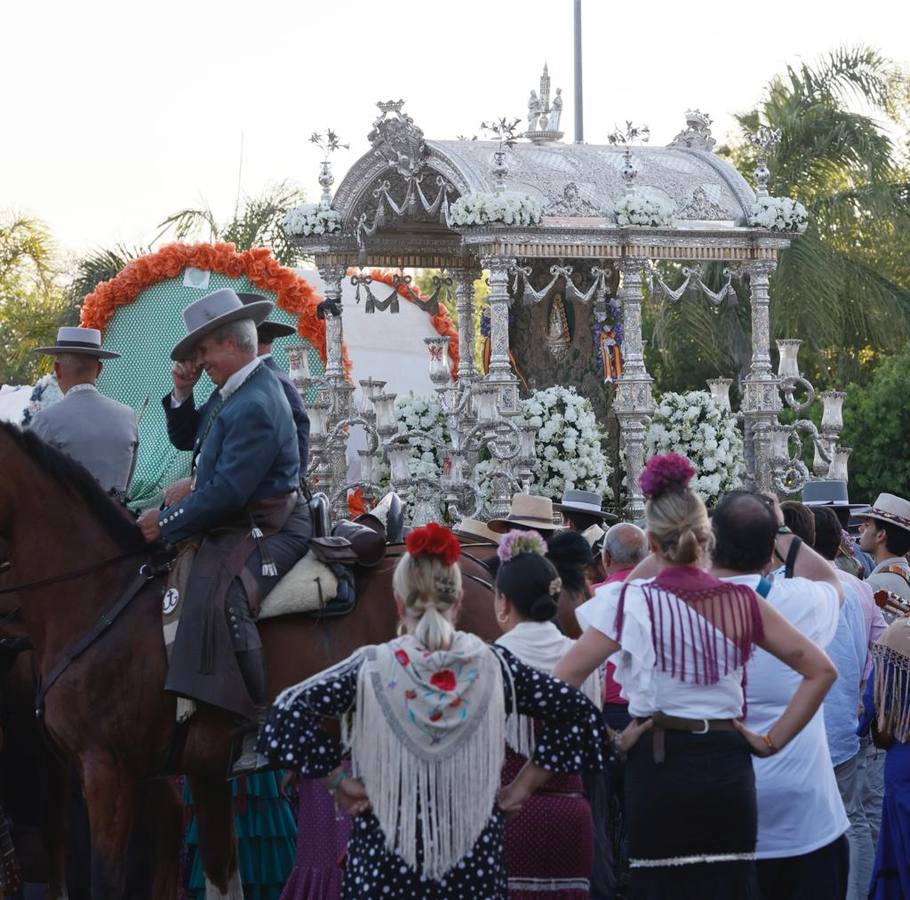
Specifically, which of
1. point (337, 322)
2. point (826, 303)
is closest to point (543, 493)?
point (337, 322)

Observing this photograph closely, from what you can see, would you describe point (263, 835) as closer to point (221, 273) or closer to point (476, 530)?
point (476, 530)

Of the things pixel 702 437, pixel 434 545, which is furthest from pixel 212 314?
pixel 702 437

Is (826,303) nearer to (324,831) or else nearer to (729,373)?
(729,373)

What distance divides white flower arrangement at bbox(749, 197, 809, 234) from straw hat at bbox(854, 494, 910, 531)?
702 cm

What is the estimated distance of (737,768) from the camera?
4980mm

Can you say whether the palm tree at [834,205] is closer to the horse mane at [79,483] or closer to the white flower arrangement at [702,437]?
the white flower arrangement at [702,437]

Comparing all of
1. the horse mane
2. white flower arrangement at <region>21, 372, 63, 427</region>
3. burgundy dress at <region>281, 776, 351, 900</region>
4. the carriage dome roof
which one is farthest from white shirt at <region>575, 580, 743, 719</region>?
the carriage dome roof

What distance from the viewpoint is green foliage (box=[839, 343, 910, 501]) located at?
2072cm

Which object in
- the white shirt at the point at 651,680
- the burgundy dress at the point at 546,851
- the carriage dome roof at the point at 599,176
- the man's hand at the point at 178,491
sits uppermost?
the carriage dome roof at the point at 599,176

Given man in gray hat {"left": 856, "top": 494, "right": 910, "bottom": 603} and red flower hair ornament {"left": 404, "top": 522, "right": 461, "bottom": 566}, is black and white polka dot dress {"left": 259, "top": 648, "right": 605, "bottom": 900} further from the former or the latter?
man in gray hat {"left": 856, "top": 494, "right": 910, "bottom": 603}

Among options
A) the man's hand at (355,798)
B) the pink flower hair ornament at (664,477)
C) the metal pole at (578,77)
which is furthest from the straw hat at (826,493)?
the metal pole at (578,77)

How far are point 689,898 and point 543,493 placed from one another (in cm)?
867

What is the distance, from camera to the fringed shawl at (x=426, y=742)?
4.52 metres

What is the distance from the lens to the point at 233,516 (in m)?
6.90
